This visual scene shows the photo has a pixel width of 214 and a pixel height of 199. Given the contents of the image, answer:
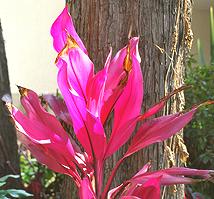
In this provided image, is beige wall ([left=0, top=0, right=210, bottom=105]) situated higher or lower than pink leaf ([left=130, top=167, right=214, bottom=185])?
higher

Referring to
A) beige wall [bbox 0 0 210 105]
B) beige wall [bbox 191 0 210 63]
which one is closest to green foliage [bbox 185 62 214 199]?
beige wall [bbox 0 0 210 105]

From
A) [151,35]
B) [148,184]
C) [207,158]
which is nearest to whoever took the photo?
[148,184]

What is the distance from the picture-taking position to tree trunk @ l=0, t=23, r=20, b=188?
67.1 inches

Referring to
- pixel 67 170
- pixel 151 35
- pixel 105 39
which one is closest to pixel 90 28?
pixel 105 39

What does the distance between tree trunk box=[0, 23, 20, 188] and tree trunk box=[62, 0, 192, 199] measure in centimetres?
65

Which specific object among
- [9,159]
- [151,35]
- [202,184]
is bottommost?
[202,184]

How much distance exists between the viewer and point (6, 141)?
1745mm

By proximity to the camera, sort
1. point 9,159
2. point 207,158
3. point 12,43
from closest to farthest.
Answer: point 9,159
point 207,158
point 12,43

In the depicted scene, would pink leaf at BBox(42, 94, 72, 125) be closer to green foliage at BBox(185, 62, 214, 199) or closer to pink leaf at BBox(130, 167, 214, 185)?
pink leaf at BBox(130, 167, 214, 185)

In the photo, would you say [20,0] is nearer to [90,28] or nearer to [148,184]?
[90,28]

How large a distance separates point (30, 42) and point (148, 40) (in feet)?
12.2

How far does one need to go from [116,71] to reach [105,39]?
256 mm

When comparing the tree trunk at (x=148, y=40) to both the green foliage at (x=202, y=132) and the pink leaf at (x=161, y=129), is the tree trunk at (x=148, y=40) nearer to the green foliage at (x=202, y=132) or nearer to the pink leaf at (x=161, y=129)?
the pink leaf at (x=161, y=129)

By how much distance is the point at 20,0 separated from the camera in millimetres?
4641
